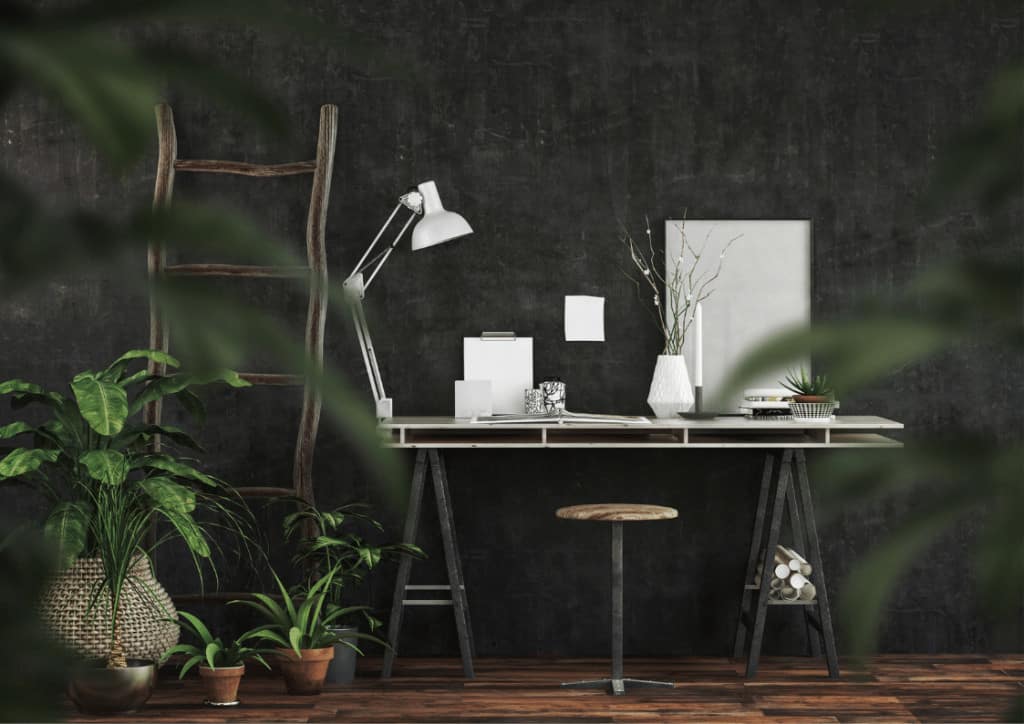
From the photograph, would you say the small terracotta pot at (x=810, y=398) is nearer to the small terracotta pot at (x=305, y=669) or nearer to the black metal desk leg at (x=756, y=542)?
the black metal desk leg at (x=756, y=542)

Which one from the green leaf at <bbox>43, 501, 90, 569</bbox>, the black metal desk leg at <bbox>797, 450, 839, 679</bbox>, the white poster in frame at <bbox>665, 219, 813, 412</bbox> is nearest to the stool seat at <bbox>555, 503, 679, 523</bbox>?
the black metal desk leg at <bbox>797, 450, 839, 679</bbox>

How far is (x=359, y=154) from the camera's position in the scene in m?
5.06

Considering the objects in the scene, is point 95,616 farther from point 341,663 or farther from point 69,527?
point 341,663

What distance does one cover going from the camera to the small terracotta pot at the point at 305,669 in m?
4.34

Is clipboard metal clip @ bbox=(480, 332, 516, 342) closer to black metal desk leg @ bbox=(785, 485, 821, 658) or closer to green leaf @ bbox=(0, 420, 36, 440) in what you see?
black metal desk leg @ bbox=(785, 485, 821, 658)

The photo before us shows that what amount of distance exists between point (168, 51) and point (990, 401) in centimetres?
515

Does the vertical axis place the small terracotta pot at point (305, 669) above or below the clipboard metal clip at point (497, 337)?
below

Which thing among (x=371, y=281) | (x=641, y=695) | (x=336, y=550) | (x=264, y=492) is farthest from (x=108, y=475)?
(x=641, y=695)

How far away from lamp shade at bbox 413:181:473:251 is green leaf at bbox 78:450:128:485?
1.56 m

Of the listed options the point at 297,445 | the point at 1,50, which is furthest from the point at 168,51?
the point at 297,445

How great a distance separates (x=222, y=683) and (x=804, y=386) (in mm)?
2554

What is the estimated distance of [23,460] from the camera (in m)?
3.96

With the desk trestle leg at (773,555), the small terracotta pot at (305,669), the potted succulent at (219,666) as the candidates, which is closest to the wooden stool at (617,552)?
the desk trestle leg at (773,555)

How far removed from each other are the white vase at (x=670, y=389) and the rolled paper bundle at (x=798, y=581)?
81 cm
